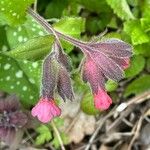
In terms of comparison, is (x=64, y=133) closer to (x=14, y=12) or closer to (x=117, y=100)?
(x=117, y=100)

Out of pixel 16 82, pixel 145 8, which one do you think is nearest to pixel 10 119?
pixel 16 82

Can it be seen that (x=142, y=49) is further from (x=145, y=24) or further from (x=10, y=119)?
(x=10, y=119)

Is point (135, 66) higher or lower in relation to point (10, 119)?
higher

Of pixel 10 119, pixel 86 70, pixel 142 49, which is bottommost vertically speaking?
pixel 10 119

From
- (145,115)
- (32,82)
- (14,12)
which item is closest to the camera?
(14,12)

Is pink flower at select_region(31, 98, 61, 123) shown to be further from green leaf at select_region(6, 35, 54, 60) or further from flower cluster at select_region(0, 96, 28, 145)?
flower cluster at select_region(0, 96, 28, 145)

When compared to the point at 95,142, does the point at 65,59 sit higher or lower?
higher

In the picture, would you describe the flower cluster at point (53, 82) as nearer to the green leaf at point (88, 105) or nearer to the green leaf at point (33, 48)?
the green leaf at point (33, 48)

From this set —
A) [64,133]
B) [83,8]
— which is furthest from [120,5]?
[64,133]
